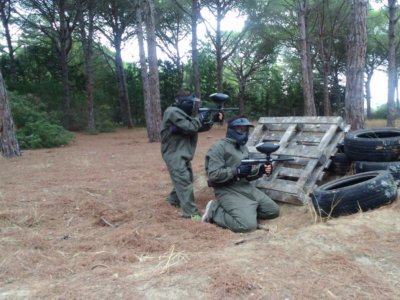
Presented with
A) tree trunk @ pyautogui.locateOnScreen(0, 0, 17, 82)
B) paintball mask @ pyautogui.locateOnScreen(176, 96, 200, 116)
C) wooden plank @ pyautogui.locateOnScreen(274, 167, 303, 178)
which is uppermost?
tree trunk @ pyautogui.locateOnScreen(0, 0, 17, 82)

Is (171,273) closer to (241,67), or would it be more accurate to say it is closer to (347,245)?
(347,245)

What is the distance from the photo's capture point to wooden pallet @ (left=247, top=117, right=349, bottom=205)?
5277 mm

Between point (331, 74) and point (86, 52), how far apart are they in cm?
1777

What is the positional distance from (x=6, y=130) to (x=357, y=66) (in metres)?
8.99

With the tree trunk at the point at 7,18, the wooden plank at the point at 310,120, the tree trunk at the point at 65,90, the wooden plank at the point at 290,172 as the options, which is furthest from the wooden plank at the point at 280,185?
the tree trunk at the point at 7,18

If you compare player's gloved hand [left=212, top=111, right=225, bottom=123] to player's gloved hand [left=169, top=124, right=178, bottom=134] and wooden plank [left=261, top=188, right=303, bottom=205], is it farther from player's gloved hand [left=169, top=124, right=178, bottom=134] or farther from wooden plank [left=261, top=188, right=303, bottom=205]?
wooden plank [left=261, top=188, right=303, bottom=205]

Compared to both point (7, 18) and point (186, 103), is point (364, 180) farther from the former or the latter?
point (7, 18)

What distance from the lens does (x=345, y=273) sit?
2885 millimetres

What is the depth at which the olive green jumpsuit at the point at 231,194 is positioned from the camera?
479 centimetres

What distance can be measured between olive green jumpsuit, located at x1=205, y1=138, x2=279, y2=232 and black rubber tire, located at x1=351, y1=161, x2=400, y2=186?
4.10 ft

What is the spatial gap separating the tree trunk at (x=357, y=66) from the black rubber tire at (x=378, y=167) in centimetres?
252

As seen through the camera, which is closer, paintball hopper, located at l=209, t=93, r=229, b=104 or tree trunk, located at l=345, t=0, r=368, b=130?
paintball hopper, located at l=209, t=93, r=229, b=104

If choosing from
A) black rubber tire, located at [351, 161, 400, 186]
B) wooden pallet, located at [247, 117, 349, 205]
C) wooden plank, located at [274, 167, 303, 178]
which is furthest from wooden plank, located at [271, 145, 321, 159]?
black rubber tire, located at [351, 161, 400, 186]

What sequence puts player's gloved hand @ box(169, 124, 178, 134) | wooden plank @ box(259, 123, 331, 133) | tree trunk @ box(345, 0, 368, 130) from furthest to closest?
tree trunk @ box(345, 0, 368, 130)
wooden plank @ box(259, 123, 331, 133)
player's gloved hand @ box(169, 124, 178, 134)
